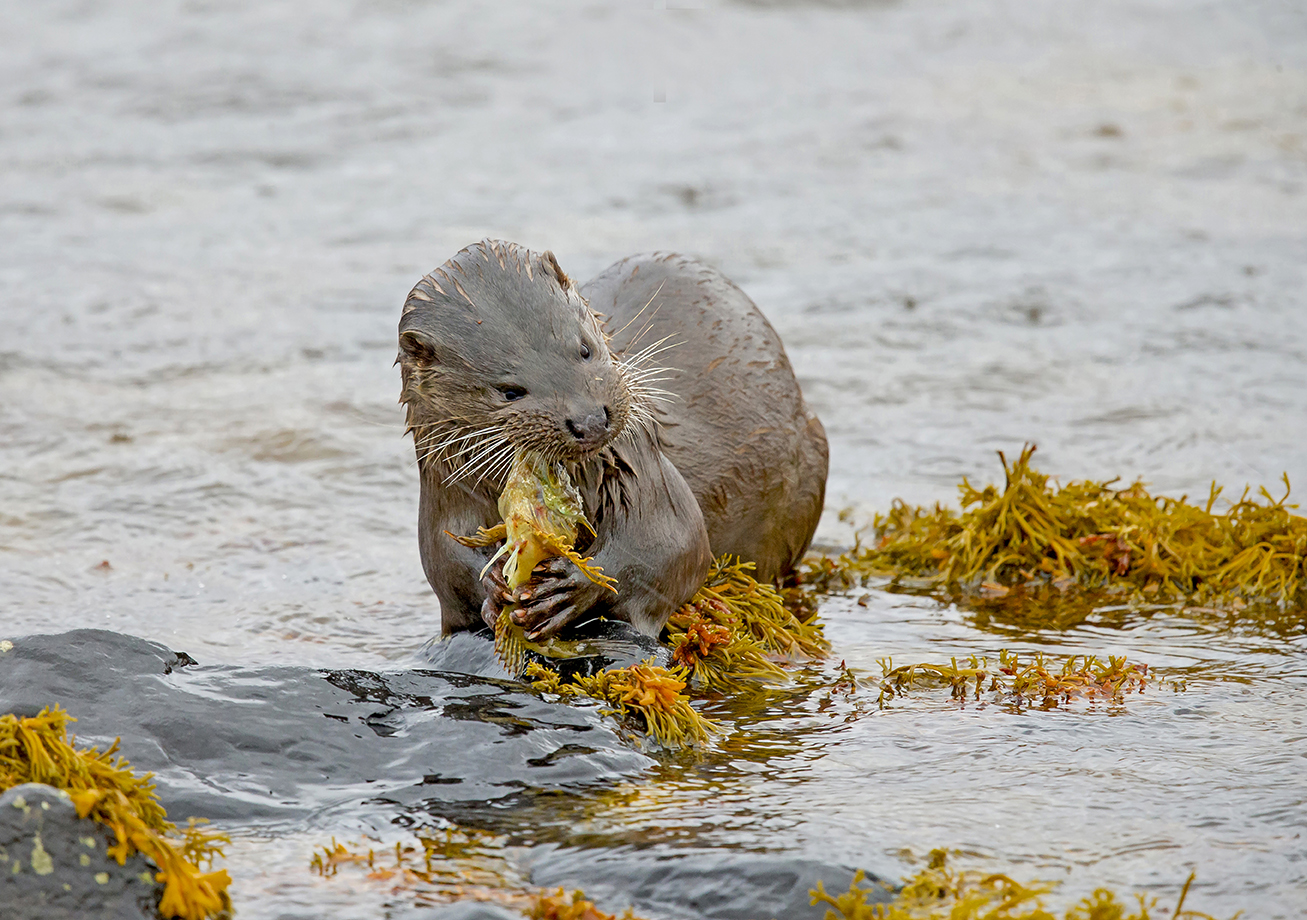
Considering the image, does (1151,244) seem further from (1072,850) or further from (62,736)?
(62,736)

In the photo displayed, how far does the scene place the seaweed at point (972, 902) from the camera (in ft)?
9.27

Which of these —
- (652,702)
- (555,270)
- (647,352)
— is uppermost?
(555,270)

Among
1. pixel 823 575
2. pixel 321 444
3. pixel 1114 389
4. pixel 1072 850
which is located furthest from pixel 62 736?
pixel 1114 389

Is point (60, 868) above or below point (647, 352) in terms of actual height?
below

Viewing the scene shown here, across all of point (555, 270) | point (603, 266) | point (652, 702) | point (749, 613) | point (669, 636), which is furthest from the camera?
point (603, 266)

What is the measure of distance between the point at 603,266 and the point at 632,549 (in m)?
6.38

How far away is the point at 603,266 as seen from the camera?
1044 cm

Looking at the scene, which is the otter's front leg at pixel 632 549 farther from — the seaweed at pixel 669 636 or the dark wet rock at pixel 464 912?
the dark wet rock at pixel 464 912

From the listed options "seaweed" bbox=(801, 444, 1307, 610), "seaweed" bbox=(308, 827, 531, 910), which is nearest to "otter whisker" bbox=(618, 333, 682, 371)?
"seaweed" bbox=(801, 444, 1307, 610)

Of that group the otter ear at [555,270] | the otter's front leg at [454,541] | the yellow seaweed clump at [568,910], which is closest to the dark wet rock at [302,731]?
the otter's front leg at [454,541]

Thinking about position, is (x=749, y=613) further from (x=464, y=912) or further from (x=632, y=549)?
(x=464, y=912)

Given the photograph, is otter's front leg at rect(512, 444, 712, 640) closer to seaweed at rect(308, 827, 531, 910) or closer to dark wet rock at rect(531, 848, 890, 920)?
seaweed at rect(308, 827, 531, 910)

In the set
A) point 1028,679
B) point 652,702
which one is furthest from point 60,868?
point 1028,679

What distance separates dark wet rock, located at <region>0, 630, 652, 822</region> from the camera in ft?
11.6
